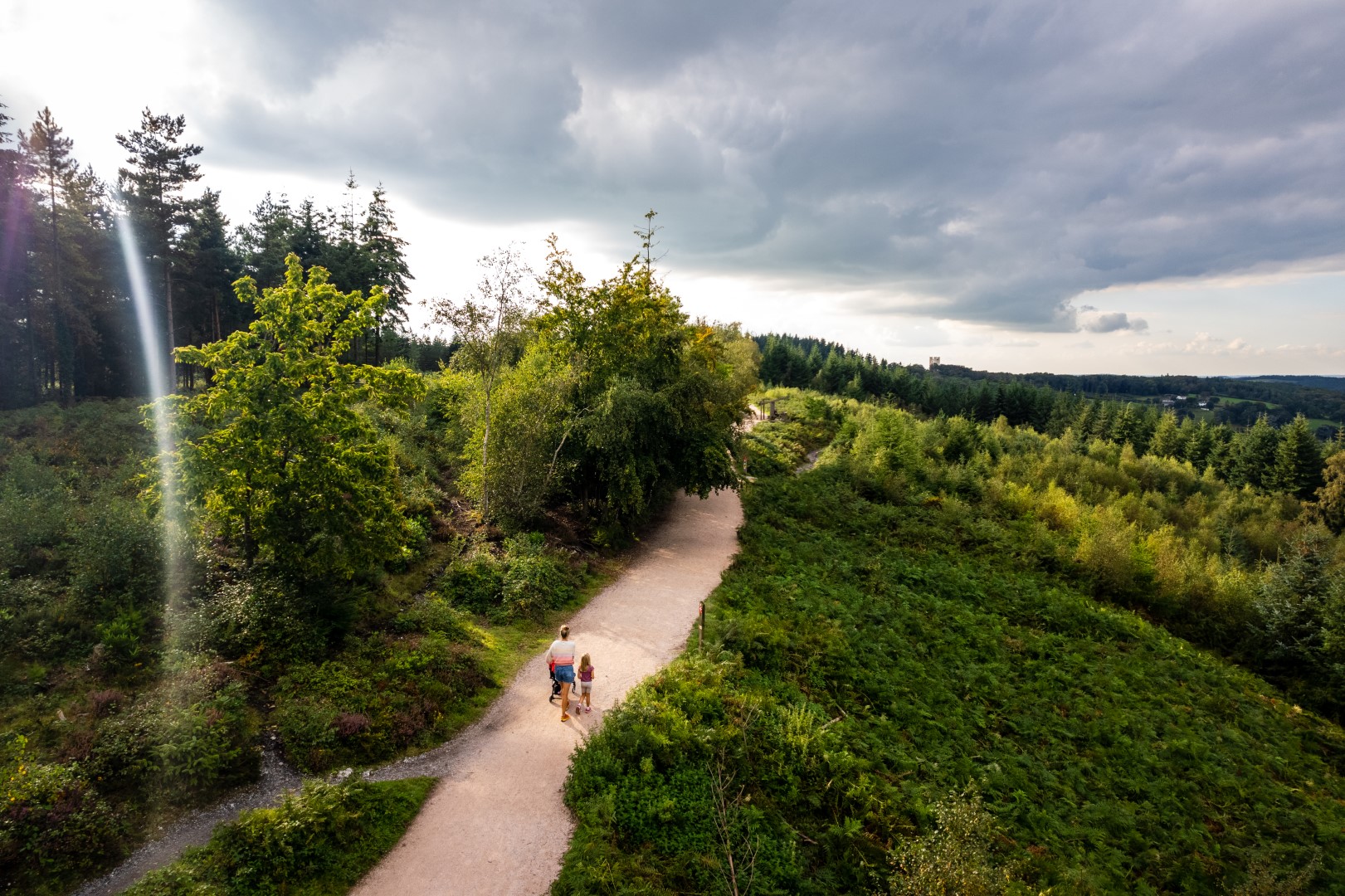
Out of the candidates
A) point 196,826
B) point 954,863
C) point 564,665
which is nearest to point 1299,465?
point 954,863

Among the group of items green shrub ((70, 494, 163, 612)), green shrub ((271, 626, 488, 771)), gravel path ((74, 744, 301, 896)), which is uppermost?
green shrub ((70, 494, 163, 612))

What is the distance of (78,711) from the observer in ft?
27.2

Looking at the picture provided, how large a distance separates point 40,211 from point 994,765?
43165 millimetres

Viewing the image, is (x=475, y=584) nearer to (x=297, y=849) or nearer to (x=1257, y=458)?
(x=297, y=849)

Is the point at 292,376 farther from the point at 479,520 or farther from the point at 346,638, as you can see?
the point at 479,520

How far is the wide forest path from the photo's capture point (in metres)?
7.04

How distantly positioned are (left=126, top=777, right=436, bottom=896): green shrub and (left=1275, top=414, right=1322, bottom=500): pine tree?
62.9 meters

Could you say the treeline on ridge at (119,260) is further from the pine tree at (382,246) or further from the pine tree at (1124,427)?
the pine tree at (1124,427)

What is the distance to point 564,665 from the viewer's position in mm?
10234

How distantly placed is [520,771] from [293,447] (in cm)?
765

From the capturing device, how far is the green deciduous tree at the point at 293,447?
1054cm

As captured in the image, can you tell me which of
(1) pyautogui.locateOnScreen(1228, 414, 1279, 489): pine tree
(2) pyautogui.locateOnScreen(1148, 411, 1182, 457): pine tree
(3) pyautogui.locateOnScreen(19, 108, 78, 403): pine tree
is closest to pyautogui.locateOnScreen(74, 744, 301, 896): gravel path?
(3) pyautogui.locateOnScreen(19, 108, 78, 403): pine tree

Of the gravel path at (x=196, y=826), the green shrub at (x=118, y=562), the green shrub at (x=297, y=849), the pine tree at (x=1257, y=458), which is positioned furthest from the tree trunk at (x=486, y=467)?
the pine tree at (x=1257, y=458)

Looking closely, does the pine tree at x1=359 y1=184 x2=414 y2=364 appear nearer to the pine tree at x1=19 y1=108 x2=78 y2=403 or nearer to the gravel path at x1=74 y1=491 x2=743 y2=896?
the pine tree at x1=19 y1=108 x2=78 y2=403
